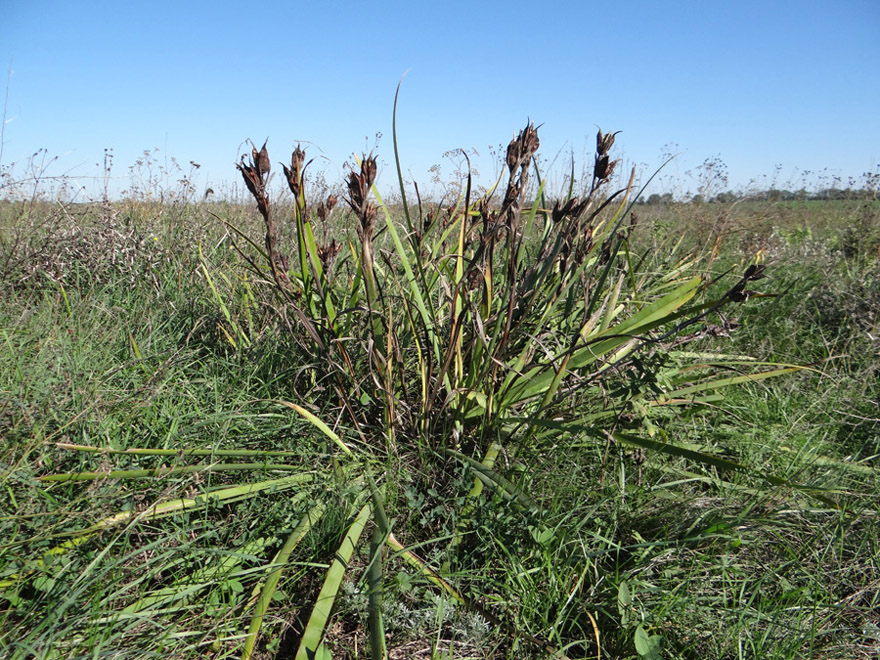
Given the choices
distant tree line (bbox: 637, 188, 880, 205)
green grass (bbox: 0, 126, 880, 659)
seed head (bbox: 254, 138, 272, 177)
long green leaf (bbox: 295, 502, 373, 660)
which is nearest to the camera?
long green leaf (bbox: 295, 502, 373, 660)

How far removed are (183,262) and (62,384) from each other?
1.45 metres

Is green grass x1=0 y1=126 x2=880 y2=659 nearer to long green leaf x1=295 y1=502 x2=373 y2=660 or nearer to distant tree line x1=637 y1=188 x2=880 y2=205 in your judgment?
long green leaf x1=295 y1=502 x2=373 y2=660

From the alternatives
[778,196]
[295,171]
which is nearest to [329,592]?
[295,171]

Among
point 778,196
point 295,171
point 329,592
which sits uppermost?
point 778,196

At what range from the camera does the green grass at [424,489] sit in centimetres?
119

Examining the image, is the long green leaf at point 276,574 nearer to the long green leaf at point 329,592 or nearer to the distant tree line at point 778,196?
the long green leaf at point 329,592

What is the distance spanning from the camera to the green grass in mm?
1193

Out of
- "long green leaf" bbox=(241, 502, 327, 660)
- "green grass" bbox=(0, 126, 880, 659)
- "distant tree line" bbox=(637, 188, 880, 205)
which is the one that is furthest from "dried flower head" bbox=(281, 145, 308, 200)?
"distant tree line" bbox=(637, 188, 880, 205)

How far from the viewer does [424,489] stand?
160cm

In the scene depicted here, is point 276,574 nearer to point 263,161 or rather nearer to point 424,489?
point 424,489

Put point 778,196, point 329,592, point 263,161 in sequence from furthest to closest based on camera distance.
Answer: point 778,196 → point 263,161 → point 329,592

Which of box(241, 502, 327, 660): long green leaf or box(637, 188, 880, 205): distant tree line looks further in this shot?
box(637, 188, 880, 205): distant tree line

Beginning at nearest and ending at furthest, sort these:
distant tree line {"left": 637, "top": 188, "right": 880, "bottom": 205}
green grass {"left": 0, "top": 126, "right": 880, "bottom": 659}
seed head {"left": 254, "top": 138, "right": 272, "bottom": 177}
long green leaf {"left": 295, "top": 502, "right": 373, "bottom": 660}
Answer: long green leaf {"left": 295, "top": 502, "right": 373, "bottom": 660}
green grass {"left": 0, "top": 126, "right": 880, "bottom": 659}
seed head {"left": 254, "top": 138, "right": 272, "bottom": 177}
distant tree line {"left": 637, "top": 188, "right": 880, "bottom": 205}

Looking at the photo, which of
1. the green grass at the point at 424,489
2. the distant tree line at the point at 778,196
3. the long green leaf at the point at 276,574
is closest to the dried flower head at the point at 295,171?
the green grass at the point at 424,489
